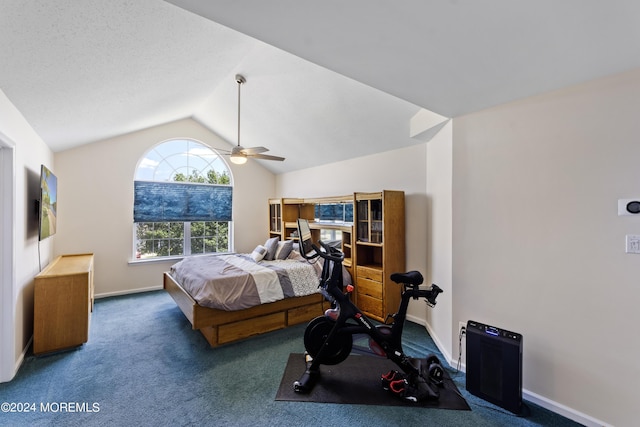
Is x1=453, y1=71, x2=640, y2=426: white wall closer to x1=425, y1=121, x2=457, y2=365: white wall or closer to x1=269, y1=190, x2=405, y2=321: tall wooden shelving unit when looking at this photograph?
x1=425, y1=121, x2=457, y2=365: white wall

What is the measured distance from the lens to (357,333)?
2.23m

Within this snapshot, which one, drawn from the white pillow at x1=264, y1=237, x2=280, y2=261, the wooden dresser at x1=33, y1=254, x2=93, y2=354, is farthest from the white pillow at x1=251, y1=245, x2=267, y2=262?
the wooden dresser at x1=33, y1=254, x2=93, y2=354

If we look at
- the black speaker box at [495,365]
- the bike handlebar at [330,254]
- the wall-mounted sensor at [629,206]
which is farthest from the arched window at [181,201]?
the wall-mounted sensor at [629,206]

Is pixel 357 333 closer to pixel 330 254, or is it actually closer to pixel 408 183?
pixel 330 254

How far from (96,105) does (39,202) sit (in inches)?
45.0

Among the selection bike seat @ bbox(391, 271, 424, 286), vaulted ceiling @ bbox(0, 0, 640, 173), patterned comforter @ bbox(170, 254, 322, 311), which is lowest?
patterned comforter @ bbox(170, 254, 322, 311)

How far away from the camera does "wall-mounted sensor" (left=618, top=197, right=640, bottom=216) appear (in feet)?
5.24

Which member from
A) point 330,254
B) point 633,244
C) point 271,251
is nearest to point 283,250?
point 271,251

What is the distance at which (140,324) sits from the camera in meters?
3.39

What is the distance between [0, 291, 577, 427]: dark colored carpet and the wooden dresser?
133 millimetres

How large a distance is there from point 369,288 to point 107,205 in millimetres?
4519

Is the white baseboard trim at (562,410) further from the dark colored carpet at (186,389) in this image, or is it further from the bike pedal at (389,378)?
the bike pedal at (389,378)

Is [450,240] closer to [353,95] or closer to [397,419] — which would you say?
[397,419]

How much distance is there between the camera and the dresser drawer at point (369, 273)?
11.3ft
